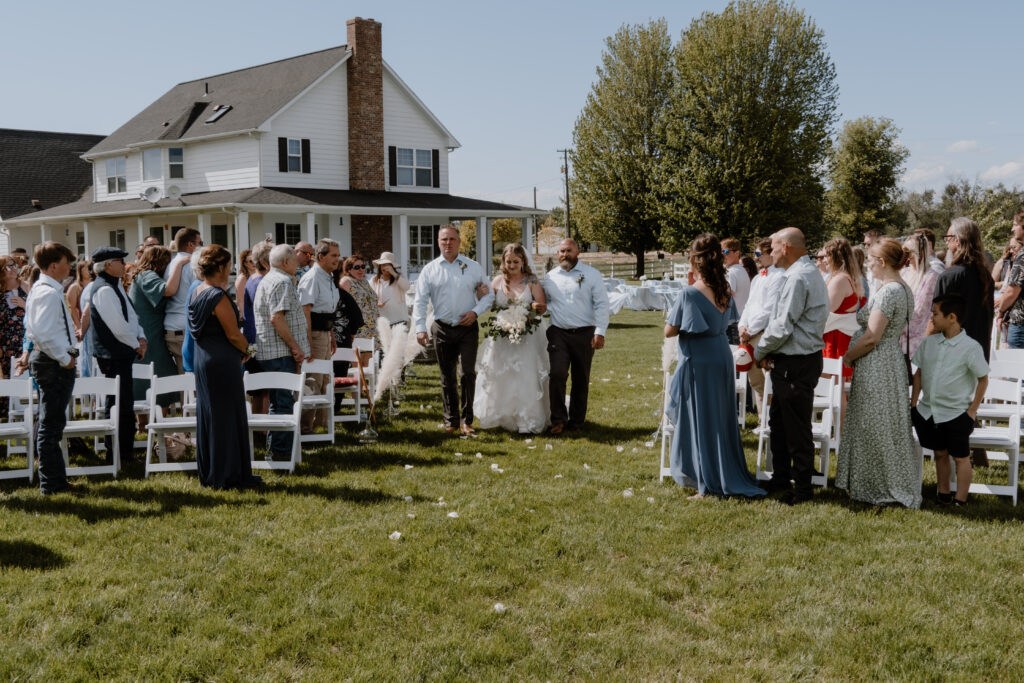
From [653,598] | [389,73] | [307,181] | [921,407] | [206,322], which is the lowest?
[653,598]

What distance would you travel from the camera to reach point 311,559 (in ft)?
17.8

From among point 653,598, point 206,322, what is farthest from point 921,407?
point 206,322

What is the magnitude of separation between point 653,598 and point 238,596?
7.99 ft

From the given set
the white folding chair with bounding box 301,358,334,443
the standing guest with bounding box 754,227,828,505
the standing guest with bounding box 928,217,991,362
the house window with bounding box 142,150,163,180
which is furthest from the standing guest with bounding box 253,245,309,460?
the house window with bounding box 142,150,163,180

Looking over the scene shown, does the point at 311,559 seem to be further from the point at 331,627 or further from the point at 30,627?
the point at 30,627

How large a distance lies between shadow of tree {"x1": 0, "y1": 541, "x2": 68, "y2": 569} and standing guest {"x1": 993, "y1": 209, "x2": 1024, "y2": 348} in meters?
8.44

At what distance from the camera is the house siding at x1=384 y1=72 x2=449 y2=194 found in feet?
105

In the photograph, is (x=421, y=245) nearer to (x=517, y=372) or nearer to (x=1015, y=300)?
(x=517, y=372)

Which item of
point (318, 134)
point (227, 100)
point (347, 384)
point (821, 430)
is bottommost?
point (821, 430)

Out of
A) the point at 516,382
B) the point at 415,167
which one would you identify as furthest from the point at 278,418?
the point at 415,167

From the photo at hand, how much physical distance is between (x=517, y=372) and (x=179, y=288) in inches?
147

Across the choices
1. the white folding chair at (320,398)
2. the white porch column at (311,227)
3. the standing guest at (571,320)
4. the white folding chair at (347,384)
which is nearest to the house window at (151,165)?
the white porch column at (311,227)

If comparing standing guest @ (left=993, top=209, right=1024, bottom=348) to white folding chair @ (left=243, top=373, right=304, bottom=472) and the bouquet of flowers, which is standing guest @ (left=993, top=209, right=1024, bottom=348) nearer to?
the bouquet of flowers

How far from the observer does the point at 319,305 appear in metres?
8.91
